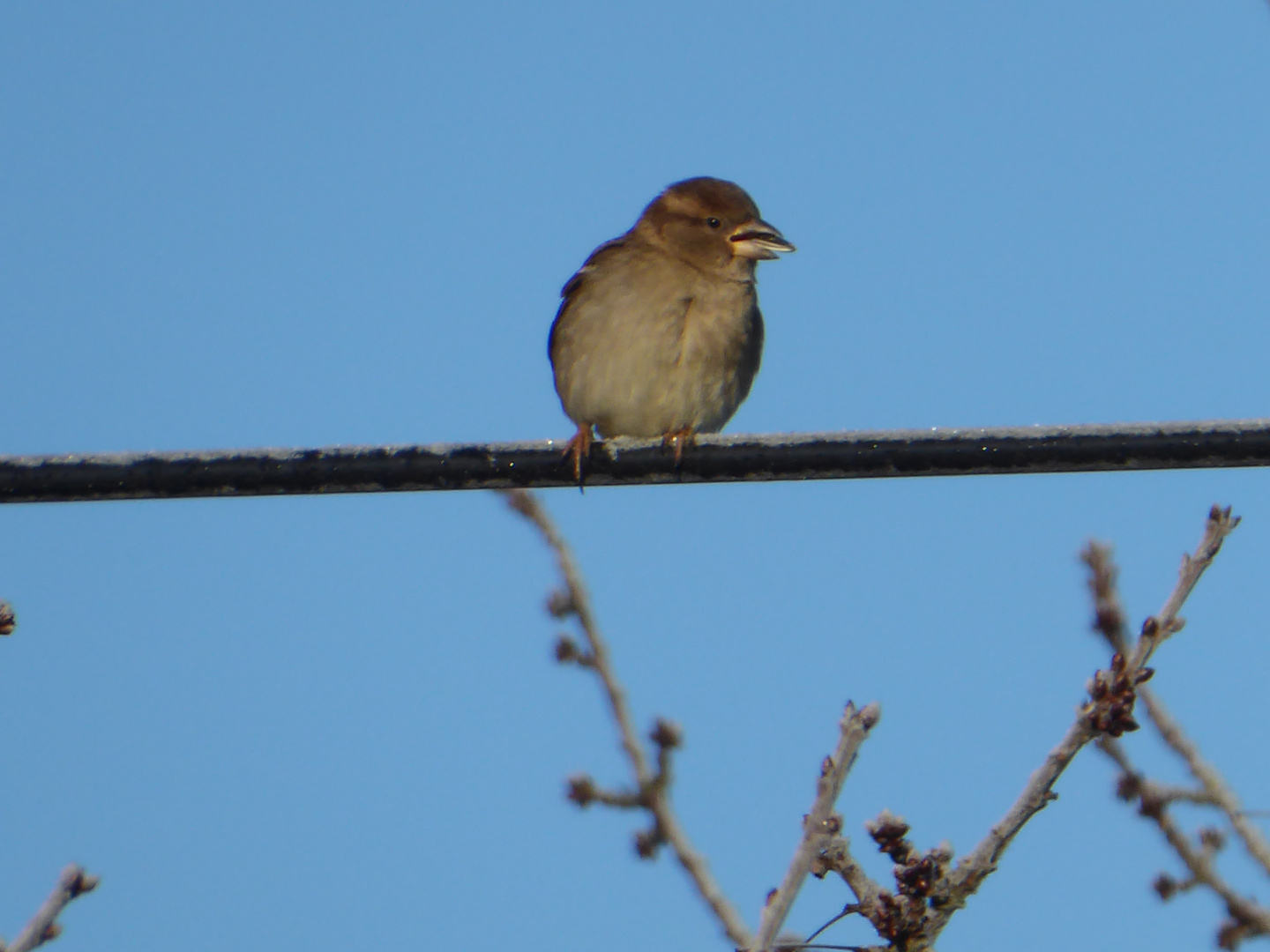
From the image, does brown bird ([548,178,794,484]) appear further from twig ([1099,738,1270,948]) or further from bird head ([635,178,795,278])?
twig ([1099,738,1270,948])

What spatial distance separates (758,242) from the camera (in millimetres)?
6590

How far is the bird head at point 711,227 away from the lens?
6.55 meters

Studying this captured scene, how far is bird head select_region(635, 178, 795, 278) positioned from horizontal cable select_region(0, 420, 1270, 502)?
3.72m

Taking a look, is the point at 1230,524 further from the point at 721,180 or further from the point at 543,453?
the point at 721,180

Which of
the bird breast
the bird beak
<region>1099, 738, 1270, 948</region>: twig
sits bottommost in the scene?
<region>1099, 738, 1270, 948</region>: twig

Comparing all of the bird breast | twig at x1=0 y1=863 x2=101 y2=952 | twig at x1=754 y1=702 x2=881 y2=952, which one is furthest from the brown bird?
twig at x1=754 y1=702 x2=881 y2=952

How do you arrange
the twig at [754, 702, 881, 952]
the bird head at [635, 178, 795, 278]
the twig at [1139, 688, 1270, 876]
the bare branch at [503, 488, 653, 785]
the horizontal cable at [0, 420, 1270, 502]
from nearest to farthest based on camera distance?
1. the twig at [754, 702, 881, 952]
2. the horizontal cable at [0, 420, 1270, 502]
3. the twig at [1139, 688, 1270, 876]
4. the bare branch at [503, 488, 653, 785]
5. the bird head at [635, 178, 795, 278]

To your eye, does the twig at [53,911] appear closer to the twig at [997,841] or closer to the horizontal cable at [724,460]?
the horizontal cable at [724,460]

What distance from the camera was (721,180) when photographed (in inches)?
273

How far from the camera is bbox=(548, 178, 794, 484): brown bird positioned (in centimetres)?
604

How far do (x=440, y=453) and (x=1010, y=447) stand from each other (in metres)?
1.04

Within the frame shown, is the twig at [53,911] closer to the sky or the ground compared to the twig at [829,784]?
closer to the ground

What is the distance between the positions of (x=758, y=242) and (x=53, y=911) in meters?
4.34

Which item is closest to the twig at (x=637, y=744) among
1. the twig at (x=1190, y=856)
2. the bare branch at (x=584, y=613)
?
the bare branch at (x=584, y=613)
